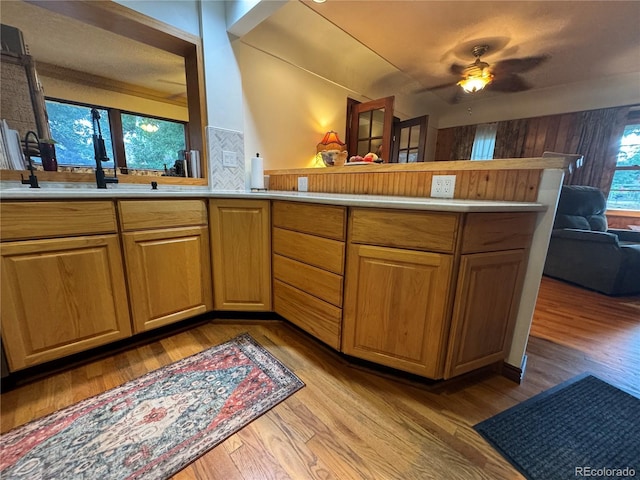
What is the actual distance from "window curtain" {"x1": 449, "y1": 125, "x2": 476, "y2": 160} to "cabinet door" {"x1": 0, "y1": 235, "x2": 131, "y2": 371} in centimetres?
545

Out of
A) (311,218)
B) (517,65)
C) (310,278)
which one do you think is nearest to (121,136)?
(311,218)

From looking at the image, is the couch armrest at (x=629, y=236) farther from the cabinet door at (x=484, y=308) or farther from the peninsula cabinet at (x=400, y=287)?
the peninsula cabinet at (x=400, y=287)

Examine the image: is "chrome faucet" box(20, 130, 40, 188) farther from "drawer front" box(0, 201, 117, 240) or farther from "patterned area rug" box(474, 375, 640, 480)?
"patterned area rug" box(474, 375, 640, 480)

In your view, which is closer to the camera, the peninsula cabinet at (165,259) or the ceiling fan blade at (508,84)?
the peninsula cabinet at (165,259)

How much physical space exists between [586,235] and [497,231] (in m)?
Result: 2.45

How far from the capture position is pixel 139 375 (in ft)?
4.11

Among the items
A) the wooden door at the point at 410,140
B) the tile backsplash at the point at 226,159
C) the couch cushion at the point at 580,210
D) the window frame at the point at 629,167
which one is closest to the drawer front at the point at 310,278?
the tile backsplash at the point at 226,159

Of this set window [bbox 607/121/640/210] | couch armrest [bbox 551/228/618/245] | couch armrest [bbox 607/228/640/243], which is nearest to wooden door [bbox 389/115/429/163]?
couch armrest [bbox 551/228/618/245]

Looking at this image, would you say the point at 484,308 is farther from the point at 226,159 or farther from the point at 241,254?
the point at 226,159

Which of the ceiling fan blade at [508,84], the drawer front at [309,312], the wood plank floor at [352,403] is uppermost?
the ceiling fan blade at [508,84]

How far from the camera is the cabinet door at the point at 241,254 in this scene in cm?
161

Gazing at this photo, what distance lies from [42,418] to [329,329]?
1.24 meters

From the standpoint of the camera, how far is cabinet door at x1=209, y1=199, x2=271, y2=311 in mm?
1609

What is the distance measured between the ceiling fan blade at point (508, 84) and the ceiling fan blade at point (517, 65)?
0.52 ft
